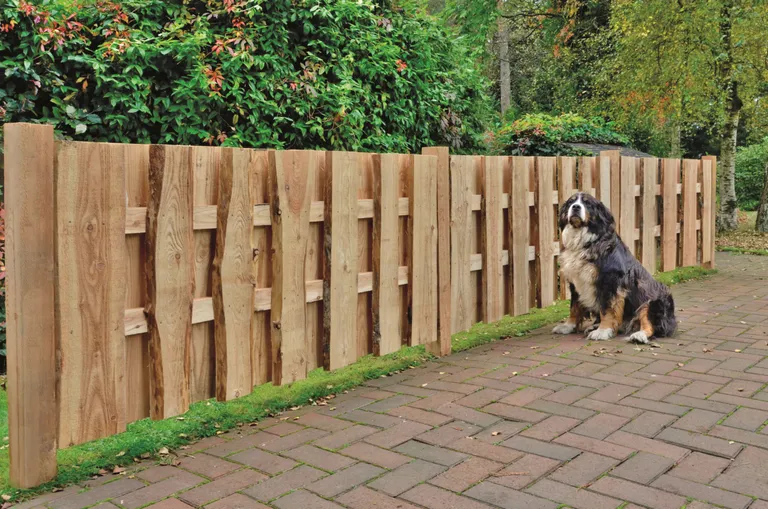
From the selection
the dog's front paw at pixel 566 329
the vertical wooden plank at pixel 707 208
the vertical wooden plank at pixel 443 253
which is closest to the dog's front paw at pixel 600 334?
the dog's front paw at pixel 566 329

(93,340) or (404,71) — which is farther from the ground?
(404,71)

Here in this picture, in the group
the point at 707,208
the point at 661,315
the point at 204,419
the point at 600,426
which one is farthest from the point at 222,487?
the point at 707,208

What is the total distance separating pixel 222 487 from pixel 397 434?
3.47ft

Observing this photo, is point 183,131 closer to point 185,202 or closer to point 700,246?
point 185,202

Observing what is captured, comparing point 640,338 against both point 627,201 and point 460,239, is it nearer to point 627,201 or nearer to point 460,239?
point 460,239

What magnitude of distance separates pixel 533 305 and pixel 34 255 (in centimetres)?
485

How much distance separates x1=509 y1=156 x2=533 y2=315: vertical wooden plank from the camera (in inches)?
256

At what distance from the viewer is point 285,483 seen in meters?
3.24

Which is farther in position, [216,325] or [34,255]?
[216,325]

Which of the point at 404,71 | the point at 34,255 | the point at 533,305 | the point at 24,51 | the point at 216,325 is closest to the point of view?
the point at 34,255

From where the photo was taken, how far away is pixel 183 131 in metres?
5.91

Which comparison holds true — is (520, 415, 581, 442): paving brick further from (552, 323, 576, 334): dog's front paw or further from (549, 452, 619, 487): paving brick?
(552, 323, 576, 334): dog's front paw

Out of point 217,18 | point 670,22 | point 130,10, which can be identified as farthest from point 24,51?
point 670,22

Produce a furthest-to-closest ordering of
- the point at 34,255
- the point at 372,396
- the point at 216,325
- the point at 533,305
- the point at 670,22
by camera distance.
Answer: the point at 670,22 → the point at 533,305 → the point at 372,396 → the point at 216,325 → the point at 34,255
